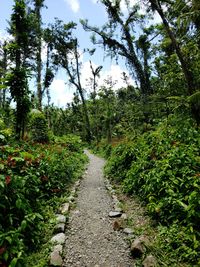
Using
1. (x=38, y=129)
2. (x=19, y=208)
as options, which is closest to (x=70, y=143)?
(x=38, y=129)

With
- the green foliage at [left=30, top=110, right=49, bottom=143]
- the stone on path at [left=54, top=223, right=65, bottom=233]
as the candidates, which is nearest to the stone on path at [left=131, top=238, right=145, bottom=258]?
the stone on path at [left=54, top=223, right=65, bottom=233]

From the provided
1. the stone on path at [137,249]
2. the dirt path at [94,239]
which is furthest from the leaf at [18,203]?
the stone on path at [137,249]

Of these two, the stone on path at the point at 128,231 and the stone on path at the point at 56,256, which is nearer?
the stone on path at the point at 56,256

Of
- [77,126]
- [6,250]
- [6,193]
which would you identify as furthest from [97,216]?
[77,126]

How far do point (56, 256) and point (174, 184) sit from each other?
8.48ft

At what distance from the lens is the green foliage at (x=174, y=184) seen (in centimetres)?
410

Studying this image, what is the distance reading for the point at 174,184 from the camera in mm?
5113

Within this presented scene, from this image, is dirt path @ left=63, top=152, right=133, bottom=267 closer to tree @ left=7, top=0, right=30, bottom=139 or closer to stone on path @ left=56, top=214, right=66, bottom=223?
stone on path @ left=56, top=214, right=66, bottom=223

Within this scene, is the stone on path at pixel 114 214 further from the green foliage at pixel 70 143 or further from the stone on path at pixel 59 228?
the green foliage at pixel 70 143

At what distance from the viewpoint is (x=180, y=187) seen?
16.4ft

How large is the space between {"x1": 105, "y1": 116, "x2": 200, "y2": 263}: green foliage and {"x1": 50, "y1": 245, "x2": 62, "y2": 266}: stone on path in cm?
170

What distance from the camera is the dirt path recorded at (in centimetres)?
401

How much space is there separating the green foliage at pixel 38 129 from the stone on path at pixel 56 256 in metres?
12.1

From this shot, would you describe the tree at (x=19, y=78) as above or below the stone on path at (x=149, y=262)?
above
